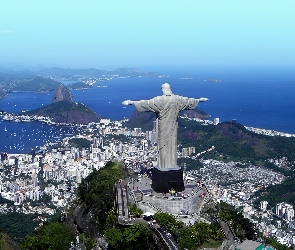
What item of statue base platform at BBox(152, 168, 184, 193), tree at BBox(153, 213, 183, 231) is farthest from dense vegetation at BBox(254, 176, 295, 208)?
tree at BBox(153, 213, 183, 231)

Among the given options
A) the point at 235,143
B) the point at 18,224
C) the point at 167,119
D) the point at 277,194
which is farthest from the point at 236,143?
the point at 167,119

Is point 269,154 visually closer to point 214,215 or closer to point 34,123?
point 214,215

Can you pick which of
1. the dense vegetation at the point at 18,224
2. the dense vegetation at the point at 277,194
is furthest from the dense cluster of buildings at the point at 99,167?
the dense vegetation at the point at 18,224

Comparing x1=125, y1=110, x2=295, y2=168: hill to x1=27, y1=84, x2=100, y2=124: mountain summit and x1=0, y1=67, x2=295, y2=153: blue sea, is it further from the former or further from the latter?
x1=27, y1=84, x2=100, y2=124: mountain summit

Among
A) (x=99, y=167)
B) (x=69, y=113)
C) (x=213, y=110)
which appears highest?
(x=99, y=167)

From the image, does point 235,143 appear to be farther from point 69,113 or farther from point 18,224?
point 69,113

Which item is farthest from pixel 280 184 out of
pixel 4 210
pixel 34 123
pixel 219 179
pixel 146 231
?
pixel 34 123
